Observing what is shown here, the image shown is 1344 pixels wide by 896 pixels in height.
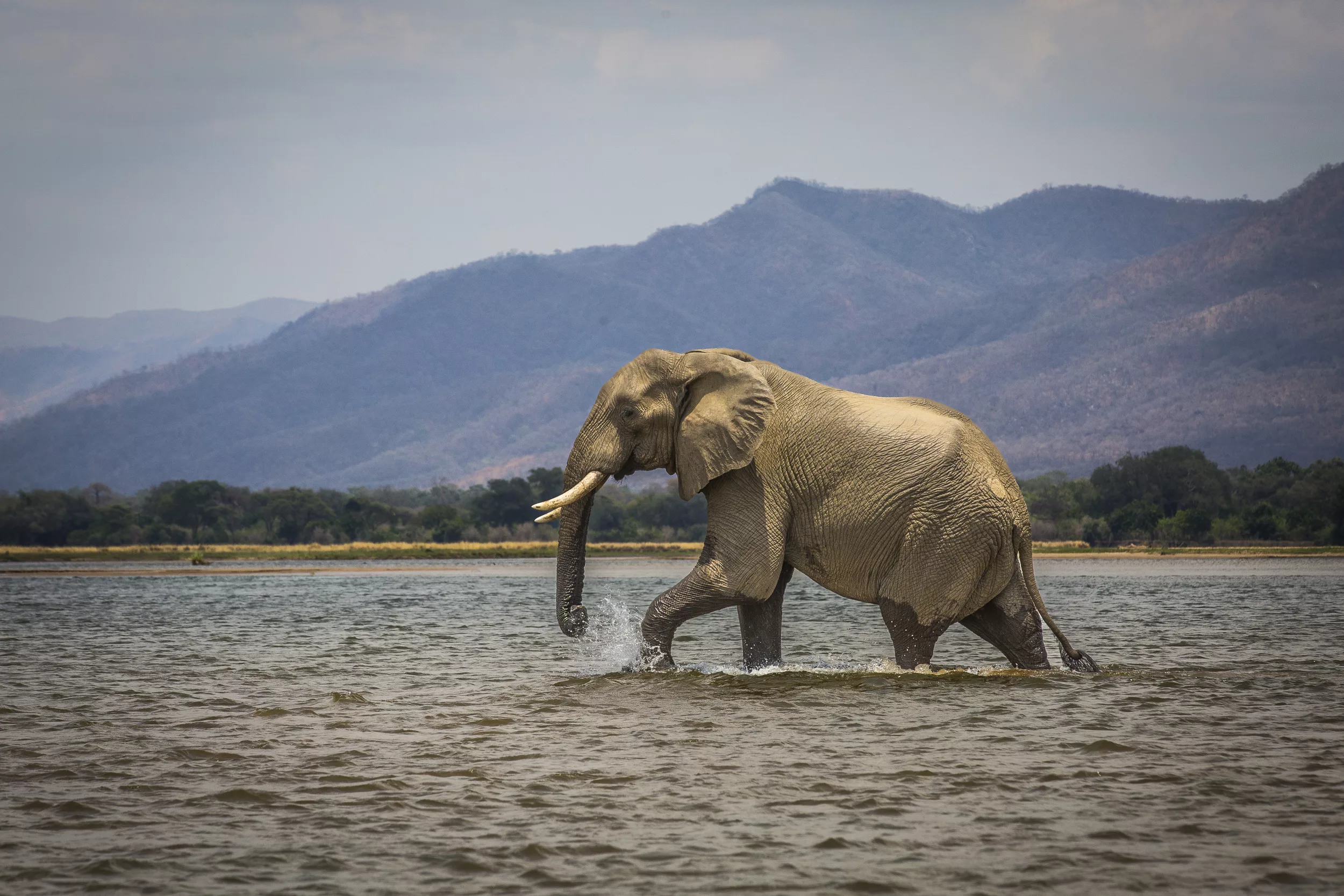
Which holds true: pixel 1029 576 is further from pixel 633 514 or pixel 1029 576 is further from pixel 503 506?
pixel 503 506

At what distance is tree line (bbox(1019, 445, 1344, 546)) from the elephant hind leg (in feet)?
208

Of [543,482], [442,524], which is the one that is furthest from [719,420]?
[543,482]

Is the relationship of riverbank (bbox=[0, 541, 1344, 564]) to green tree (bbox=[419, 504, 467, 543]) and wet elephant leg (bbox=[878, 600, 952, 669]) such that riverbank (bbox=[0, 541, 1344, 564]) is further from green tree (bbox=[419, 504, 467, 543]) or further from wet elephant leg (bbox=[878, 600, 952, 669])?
wet elephant leg (bbox=[878, 600, 952, 669])

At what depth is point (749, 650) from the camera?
614 inches

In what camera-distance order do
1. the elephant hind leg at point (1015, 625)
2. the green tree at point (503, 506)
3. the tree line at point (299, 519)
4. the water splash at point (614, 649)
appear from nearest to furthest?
the elephant hind leg at point (1015, 625)
the water splash at point (614, 649)
the tree line at point (299, 519)
the green tree at point (503, 506)

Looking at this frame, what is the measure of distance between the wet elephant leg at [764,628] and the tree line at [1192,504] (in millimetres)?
64469

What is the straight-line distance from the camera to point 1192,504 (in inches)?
3425

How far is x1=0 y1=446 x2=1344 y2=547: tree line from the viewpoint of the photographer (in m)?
79.1

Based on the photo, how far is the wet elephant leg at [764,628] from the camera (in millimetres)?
15367

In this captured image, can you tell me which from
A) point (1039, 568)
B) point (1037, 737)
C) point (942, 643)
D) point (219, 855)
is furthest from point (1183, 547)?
point (219, 855)

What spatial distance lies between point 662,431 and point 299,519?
8522 centimetres

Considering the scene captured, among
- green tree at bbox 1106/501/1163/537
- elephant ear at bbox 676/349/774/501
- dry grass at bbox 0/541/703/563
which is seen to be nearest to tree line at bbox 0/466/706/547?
dry grass at bbox 0/541/703/563

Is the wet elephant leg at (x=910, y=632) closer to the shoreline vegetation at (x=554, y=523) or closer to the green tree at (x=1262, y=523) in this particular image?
the shoreline vegetation at (x=554, y=523)

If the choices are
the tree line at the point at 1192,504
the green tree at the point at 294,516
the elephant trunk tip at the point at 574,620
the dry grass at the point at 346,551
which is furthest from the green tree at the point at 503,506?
the elephant trunk tip at the point at 574,620
